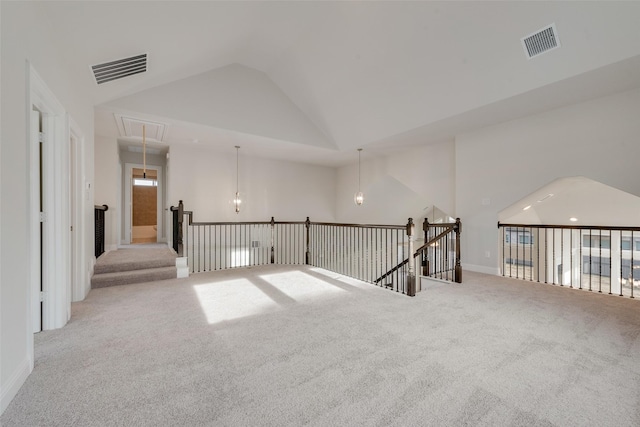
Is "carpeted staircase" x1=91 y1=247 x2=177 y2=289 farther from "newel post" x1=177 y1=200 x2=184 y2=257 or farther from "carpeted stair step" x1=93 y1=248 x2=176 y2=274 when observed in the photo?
"newel post" x1=177 y1=200 x2=184 y2=257

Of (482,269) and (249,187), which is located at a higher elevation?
(249,187)

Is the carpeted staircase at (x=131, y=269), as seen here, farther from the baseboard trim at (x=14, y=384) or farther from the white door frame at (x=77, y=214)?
the baseboard trim at (x=14, y=384)

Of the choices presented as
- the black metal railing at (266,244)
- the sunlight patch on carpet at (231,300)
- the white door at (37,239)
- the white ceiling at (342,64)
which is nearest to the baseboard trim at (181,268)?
the sunlight patch on carpet at (231,300)

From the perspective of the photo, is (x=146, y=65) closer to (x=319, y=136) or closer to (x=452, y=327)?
(x=319, y=136)

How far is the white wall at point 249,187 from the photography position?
24.8ft

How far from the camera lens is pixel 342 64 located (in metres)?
5.09

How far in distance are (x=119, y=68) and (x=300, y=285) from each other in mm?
4232

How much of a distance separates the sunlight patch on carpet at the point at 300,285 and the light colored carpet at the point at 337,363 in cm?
22

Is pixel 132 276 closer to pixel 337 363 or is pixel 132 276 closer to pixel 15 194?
pixel 15 194

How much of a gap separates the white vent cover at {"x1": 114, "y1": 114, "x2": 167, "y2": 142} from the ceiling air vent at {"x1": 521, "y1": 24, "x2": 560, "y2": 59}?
249 inches

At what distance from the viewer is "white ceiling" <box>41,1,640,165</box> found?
10.3 ft

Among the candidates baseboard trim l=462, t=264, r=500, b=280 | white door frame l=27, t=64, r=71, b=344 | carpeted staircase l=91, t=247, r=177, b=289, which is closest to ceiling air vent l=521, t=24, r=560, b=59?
baseboard trim l=462, t=264, r=500, b=280

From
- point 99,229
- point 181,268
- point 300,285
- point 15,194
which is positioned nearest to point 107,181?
point 99,229

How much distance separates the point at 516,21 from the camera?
343cm
